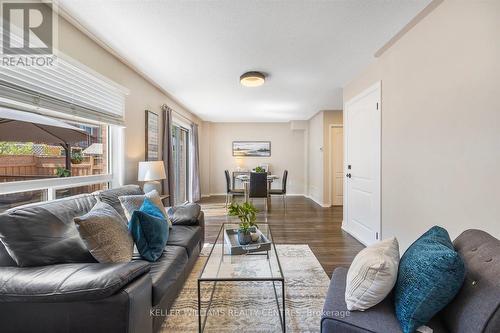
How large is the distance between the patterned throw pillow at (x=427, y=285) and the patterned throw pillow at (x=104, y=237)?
1.53m

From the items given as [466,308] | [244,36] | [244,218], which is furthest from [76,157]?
[466,308]

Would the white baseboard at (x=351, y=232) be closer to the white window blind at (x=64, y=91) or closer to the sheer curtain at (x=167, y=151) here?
the sheer curtain at (x=167, y=151)

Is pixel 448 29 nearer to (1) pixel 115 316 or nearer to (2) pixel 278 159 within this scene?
(1) pixel 115 316

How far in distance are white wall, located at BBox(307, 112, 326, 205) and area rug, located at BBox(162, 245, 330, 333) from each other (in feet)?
12.7

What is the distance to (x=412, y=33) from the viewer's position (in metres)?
2.25

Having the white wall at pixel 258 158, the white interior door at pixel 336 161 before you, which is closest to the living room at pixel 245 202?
the white interior door at pixel 336 161

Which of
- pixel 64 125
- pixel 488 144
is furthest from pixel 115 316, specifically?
pixel 488 144

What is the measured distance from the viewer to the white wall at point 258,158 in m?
7.53

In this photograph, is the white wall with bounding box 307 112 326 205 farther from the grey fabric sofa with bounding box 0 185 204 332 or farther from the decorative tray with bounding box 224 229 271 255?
the grey fabric sofa with bounding box 0 185 204 332

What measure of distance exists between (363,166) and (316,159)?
127 inches

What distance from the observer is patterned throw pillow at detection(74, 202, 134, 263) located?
140cm

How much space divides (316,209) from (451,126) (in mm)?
3956

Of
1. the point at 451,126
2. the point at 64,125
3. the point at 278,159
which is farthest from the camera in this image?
the point at 278,159

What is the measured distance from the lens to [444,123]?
6.21ft
